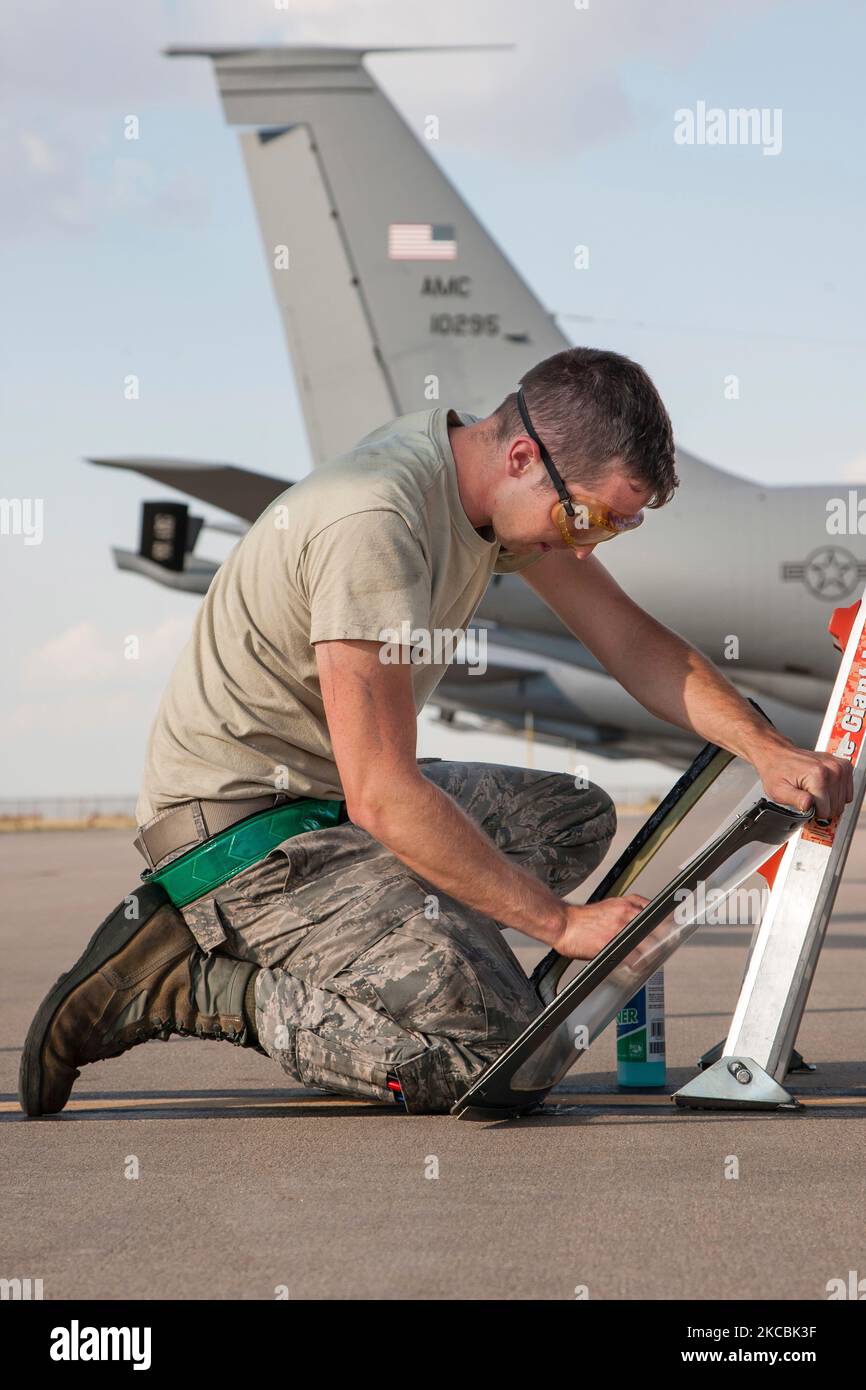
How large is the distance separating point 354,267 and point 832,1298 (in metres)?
13.3

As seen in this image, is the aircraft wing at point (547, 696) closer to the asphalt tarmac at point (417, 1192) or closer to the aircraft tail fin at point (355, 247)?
the aircraft tail fin at point (355, 247)

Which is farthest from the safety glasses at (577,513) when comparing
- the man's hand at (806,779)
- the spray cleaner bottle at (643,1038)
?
the spray cleaner bottle at (643,1038)

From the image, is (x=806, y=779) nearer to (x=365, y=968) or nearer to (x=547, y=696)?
(x=365, y=968)

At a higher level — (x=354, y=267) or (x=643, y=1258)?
(x=354, y=267)

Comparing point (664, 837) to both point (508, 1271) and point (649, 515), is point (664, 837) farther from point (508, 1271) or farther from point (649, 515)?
point (649, 515)

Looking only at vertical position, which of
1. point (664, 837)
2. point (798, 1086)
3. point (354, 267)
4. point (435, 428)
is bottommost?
point (798, 1086)

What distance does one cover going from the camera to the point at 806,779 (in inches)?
96.8

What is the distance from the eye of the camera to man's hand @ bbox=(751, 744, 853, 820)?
2455mm

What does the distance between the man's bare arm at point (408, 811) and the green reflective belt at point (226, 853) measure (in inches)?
14.9

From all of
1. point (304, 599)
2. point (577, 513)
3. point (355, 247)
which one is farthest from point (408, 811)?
point (355, 247)

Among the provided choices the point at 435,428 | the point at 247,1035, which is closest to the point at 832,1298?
the point at 247,1035

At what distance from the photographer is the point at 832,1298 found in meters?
1.44

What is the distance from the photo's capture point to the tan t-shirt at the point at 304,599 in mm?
2352
